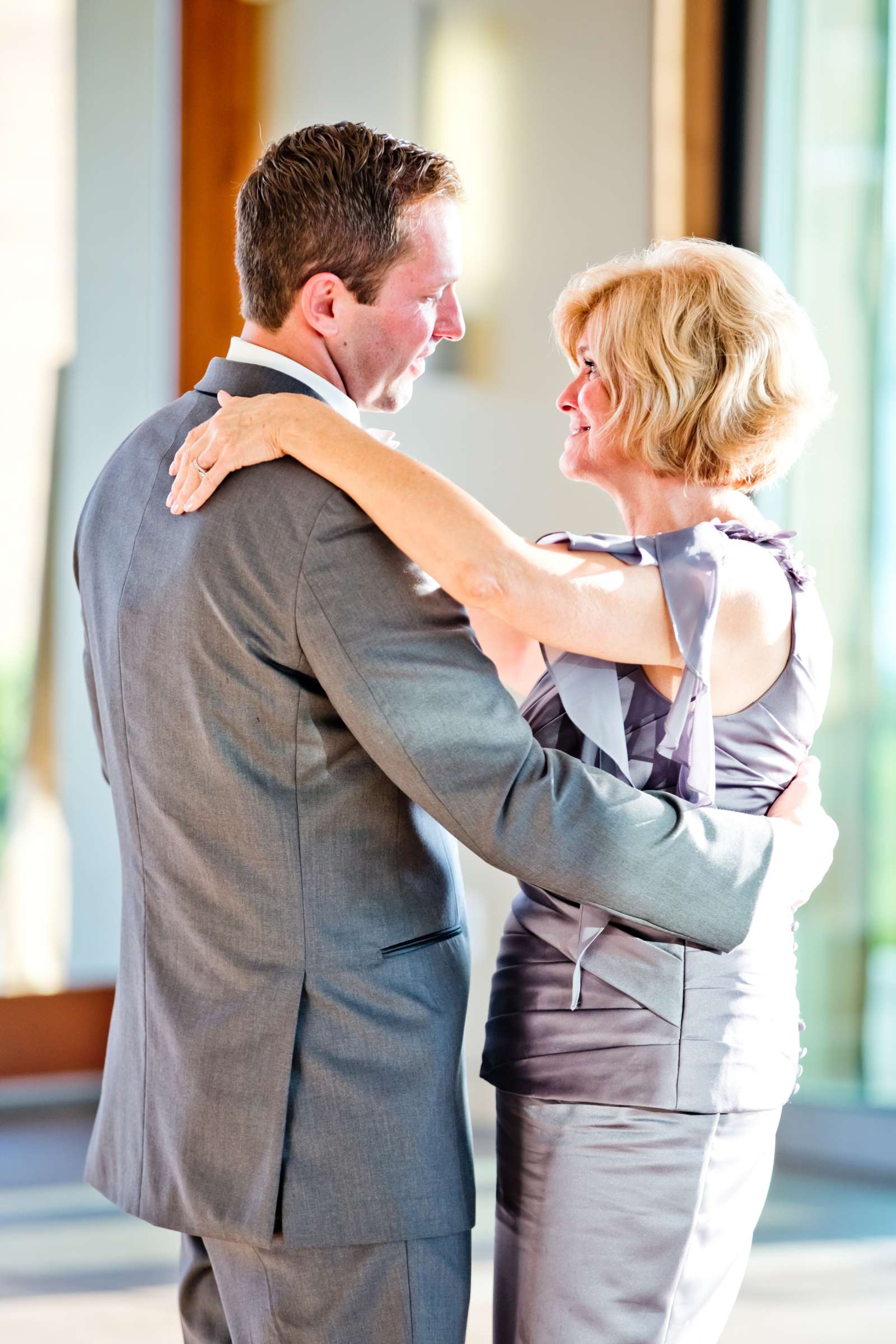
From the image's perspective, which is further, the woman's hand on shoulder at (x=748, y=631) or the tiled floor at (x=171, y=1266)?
the tiled floor at (x=171, y=1266)

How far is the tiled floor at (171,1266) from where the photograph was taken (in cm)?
261

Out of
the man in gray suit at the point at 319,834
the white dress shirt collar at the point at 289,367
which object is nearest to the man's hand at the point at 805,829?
the man in gray suit at the point at 319,834

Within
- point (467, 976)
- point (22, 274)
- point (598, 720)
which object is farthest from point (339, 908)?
point (22, 274)

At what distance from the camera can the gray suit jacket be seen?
4.02ft

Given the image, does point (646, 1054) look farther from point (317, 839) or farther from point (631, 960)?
point (317, 839)

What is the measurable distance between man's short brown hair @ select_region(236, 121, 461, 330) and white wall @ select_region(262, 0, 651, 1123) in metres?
2.30

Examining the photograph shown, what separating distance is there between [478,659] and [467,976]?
35 centimetres

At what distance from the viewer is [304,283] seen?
1.36 metres

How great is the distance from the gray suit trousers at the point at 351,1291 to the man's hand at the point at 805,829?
49 cm

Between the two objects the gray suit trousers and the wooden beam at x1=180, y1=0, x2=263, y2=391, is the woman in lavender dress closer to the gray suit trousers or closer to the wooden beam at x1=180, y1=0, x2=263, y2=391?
the gray suit trousers

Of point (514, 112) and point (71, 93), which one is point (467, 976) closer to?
point (514, 112)

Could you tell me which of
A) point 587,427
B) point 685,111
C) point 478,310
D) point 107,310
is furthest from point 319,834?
point 107,310

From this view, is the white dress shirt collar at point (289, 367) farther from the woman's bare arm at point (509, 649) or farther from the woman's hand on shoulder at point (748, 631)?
the woman's hand on shoulder at point (748, 631)

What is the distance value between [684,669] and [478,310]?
2.61 metres
